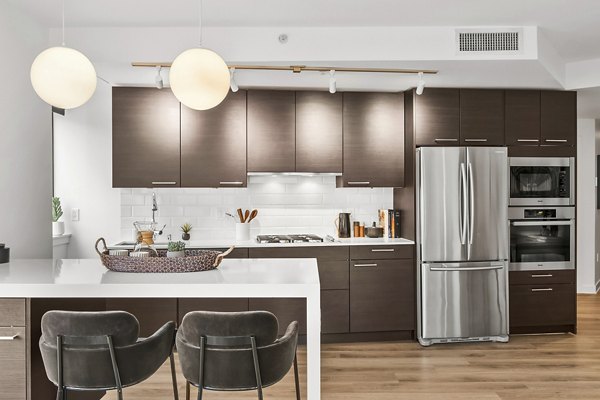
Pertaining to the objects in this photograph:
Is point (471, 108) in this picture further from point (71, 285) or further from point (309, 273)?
point (71, 285)

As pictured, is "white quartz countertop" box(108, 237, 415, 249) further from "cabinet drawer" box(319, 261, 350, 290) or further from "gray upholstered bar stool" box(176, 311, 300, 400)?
"gray upholstered bar stool" box(176, 311, 300, 400)

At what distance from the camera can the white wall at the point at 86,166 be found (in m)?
5.46

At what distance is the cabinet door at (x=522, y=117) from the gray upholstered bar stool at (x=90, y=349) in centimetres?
392

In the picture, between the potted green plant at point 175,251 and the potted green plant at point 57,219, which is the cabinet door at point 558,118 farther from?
the potted green plant at point 57,219

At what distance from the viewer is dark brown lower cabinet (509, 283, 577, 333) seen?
16.3 ft

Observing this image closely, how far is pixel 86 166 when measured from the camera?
18.0ft

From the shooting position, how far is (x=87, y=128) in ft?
18.0

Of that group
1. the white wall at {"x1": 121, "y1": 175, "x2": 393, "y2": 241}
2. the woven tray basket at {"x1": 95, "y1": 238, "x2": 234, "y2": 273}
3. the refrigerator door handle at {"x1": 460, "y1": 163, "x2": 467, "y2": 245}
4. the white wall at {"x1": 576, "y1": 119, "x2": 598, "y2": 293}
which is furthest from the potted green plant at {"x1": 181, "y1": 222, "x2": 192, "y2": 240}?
the white wall at {"x1": 576, "y1": 119, "x2": 598, "y2": 293}

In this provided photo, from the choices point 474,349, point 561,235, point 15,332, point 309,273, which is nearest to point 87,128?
point 15,332

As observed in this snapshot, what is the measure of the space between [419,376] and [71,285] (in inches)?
101

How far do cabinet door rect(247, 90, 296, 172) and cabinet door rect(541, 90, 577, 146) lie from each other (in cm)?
234

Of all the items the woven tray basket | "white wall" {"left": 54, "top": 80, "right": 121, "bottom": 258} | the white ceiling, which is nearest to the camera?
the woven tray basket

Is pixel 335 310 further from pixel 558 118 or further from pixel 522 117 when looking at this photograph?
pixel 558 118

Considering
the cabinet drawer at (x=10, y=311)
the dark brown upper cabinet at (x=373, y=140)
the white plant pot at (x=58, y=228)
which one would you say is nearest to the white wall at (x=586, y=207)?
the dark brown upper cabinet at (x=373, y=140)
